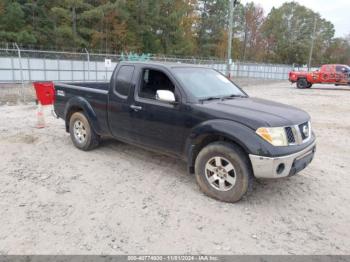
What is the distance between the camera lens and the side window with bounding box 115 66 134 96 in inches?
196

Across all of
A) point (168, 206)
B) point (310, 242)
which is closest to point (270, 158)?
point (310, 242)

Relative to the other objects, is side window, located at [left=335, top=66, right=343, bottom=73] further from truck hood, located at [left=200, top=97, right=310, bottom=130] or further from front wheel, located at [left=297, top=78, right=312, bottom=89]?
truck hood, located at [left=200, top=97, right=310, bottom=130]

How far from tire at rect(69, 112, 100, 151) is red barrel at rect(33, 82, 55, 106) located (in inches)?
63.0

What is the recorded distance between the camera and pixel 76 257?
9.43ft

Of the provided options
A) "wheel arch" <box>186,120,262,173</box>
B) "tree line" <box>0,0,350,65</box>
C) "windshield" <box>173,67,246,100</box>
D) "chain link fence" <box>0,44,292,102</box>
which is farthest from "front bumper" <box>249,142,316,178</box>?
"tree line" <box>0,0,350,65</box>

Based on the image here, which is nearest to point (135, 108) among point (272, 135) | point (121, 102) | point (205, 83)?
point (121, 102)

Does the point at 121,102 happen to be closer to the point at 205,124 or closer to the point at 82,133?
the point at 82,133

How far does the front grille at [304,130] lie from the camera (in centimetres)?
401

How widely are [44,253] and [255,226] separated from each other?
7.40 ft

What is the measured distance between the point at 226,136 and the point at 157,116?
117 cm

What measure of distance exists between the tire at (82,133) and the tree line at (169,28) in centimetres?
2960

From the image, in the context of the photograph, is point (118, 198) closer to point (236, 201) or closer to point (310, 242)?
point (236, 201)

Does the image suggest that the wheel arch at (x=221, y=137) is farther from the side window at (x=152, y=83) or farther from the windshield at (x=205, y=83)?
the side window at (x=152, y=83)

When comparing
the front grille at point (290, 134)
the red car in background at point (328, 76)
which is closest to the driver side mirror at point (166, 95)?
the front grille at point (290, 134)
